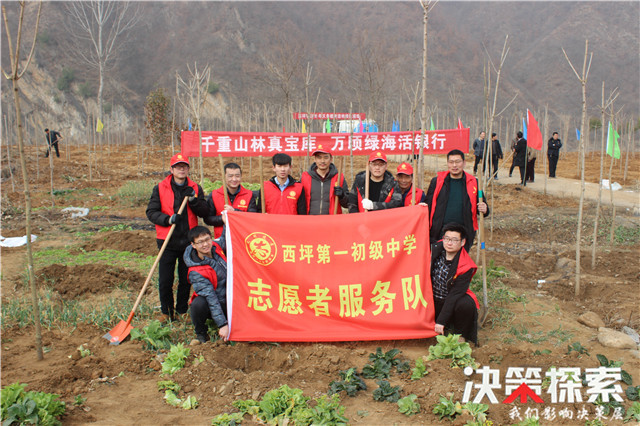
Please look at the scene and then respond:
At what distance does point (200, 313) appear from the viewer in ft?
13.4

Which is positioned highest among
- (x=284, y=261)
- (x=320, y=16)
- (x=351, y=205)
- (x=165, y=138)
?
(x=320, y=16)

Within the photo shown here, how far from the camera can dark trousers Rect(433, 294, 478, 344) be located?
3972 mm

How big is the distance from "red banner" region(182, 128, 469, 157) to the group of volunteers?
2236mm

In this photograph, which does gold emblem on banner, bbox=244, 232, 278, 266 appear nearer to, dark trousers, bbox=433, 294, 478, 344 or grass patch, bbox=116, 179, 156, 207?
dark trousers, bbox=433, 294, 478, 344

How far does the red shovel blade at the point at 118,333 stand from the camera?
4.14 metres

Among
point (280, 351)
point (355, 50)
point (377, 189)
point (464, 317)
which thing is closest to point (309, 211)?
point (377, 189)

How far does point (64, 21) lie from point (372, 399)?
5171 cm

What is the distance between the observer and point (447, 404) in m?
3.05

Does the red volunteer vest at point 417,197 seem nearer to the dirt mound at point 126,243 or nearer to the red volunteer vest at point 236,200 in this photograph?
the red volunteer vest at point 236,200

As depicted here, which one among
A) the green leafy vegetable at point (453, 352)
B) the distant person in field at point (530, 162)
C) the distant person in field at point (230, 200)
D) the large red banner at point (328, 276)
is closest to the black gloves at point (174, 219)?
the distant person in field at point (230, 200)

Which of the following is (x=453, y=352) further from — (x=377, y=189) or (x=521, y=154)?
(x=521, y=154)

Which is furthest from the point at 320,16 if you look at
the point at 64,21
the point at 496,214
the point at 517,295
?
→ the point at 517,295

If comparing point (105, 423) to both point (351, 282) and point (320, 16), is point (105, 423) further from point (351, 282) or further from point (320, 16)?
point (320, 16)

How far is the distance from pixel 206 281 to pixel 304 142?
4.56m
